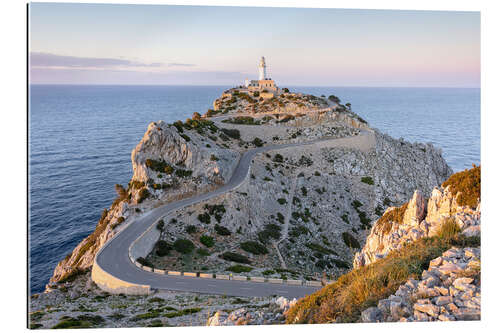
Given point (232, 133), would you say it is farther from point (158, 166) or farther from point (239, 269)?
point (239, 269)

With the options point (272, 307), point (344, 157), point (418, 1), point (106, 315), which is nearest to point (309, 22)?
point (418, 1)

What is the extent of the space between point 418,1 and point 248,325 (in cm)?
1508

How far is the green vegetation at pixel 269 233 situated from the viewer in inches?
1272

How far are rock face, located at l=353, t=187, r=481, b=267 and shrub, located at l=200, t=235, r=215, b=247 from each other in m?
14.8

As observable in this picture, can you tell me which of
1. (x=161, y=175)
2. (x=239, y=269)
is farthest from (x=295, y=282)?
(x=161, y=175)

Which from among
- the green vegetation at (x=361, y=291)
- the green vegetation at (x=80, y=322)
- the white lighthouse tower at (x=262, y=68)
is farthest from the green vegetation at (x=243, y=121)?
the green vegetation at (x=361, y=291)

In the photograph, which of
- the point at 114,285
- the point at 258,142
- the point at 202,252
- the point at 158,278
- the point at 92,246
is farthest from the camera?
the point at 258,142

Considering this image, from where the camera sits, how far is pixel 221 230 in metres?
30.6

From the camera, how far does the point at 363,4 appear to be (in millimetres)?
13461

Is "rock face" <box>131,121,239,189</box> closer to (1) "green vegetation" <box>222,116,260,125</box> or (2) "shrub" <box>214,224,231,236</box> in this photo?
(2) "shrub" <box>214,224,231,236</box>

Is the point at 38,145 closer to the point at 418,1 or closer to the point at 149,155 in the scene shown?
the point at 149,155

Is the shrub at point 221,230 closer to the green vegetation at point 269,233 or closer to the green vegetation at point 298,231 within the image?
the green vegetation at point 269,233

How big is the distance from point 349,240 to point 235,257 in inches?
661

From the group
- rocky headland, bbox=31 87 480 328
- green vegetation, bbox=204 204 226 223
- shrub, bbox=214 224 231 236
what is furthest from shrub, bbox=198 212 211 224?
shrub, bbox=214 224 231 236
